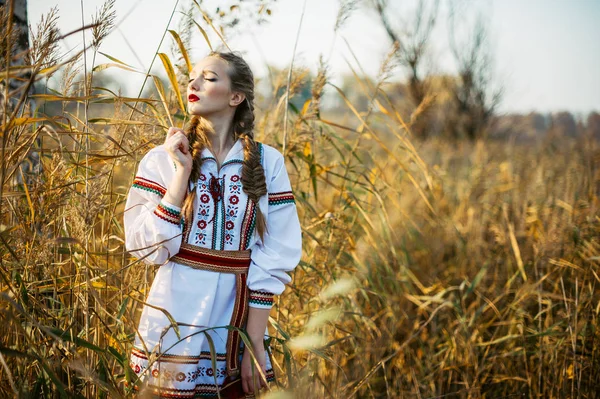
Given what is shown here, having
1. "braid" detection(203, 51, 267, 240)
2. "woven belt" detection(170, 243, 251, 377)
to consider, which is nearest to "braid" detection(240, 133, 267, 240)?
"braid" detection(203, 51, 267, 240)

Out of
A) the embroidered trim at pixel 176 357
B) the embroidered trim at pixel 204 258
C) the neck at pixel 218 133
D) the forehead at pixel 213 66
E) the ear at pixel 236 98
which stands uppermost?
the forehead at pixel 213 66

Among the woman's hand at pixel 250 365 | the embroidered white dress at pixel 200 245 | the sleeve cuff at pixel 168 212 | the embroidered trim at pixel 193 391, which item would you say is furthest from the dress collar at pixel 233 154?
the embroidered trim at pixel 193 391

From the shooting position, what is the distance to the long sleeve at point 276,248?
1622 mm

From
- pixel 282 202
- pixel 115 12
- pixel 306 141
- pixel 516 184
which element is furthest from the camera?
pixel 516 184

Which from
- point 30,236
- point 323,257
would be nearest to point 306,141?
→ point 323,257

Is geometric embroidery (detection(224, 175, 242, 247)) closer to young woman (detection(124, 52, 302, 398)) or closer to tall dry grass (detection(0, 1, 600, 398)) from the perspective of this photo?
young woman (detection(124, 52, 302, 398))

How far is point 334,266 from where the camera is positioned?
7.77 feet

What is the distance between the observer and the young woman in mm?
1521

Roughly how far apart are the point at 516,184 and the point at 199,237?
391cm

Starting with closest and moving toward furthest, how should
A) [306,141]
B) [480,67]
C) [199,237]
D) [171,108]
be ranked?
[199,237]
[171,108]
[306,141]
[480,67]

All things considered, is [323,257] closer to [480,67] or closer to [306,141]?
[306,141]

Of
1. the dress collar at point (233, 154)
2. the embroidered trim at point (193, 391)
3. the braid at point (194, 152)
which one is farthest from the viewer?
the dress collar at point (233, 154)

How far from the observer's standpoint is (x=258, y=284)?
5.30ft

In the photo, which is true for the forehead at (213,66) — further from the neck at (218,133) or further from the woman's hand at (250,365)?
the woman's hand at (250,365)
